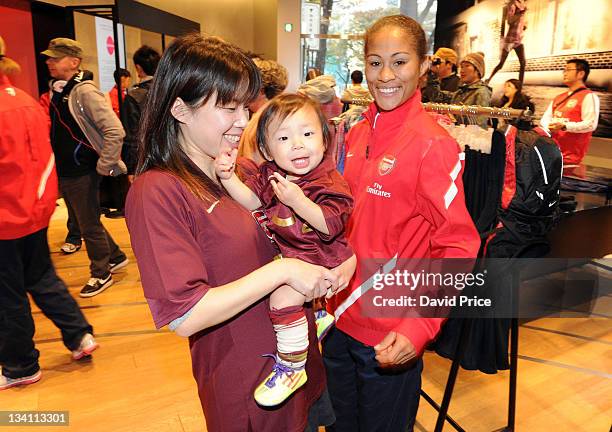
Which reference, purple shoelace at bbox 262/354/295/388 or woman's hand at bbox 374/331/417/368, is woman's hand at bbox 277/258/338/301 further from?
woman's hand at bbox 374/331/417/368

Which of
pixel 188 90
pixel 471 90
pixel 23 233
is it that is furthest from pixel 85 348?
pixel 471 90

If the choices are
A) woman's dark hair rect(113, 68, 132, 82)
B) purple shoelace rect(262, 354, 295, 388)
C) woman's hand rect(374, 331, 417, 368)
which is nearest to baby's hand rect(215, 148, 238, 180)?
purple shoelace rect(262, 354, 295, 388)

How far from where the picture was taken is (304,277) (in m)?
1.09

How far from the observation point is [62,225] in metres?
5.70

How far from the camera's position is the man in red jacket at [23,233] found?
2.51 metres

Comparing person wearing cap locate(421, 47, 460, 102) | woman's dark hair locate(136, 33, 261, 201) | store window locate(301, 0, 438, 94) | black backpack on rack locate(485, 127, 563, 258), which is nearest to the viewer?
woman's dark hair locate(136, 33, 261, 201)

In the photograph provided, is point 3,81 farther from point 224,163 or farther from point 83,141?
point 224,163

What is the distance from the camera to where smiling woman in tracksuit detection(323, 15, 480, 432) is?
139cm

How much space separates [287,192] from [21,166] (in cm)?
205

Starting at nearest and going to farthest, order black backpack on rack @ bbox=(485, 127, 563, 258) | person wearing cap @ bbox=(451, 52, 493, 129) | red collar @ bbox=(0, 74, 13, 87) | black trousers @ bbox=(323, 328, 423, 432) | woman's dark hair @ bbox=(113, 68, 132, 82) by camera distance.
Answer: black trousers @ bbox=(323, 328, 423, 432), black backpack on rack @ bbox=(485, 127, 563, 258), red collar @ bbox=(0, 74, 13, 87), person wearing cap @ bbox=(451, 52, 493, 129), woman's dark hair @ bbox=(113, 68, 132, 82)

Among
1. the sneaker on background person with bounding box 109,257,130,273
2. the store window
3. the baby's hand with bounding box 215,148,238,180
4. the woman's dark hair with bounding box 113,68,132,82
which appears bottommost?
the sneaker on background person with bounding box 109,257,130,273

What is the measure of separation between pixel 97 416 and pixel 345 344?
1.64m

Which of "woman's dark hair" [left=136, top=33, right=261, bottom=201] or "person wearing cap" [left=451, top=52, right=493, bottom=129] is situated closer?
"woman's dark hair" [left=136, top=33, right=261, bottom=201]

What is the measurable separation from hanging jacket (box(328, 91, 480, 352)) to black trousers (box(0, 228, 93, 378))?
6.54ft
